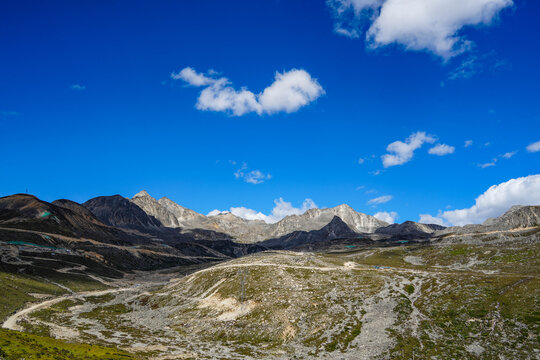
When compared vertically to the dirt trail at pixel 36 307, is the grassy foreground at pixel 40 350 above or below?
above

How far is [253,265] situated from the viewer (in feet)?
494

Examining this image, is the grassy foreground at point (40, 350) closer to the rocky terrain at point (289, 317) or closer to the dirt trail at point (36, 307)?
the rocky terrain at point (289, 317)

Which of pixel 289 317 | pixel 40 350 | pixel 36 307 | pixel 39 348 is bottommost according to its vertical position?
pixel 36 307

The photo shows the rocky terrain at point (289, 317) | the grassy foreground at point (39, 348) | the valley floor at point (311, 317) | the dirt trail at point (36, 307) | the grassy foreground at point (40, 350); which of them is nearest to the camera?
the grassy foreground at point (40, 350)

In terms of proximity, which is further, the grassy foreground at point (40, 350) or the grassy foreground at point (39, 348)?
the grassy foreground at point (39, 348)

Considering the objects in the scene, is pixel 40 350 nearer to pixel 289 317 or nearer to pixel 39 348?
pixel 39 348

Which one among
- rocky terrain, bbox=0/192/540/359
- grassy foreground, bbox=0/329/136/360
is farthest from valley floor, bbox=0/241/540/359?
grassy foreground, bbox=0/329/136/360

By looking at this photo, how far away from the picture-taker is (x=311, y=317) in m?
97.2

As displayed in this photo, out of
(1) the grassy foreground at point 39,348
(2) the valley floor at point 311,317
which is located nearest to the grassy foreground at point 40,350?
(1) the grassy foreground at point 39,348

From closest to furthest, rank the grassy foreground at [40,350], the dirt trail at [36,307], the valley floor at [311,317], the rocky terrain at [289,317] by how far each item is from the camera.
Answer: the grassy foreground at [40,350] → the rocky terrain at [289,317] → the valley floor at [311,317] → the dirt trail at [36,307]

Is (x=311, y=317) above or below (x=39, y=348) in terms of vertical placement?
below

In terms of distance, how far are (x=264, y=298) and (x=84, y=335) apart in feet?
175

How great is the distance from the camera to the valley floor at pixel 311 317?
7450cm

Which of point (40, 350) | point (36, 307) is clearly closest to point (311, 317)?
point (40, 350)
